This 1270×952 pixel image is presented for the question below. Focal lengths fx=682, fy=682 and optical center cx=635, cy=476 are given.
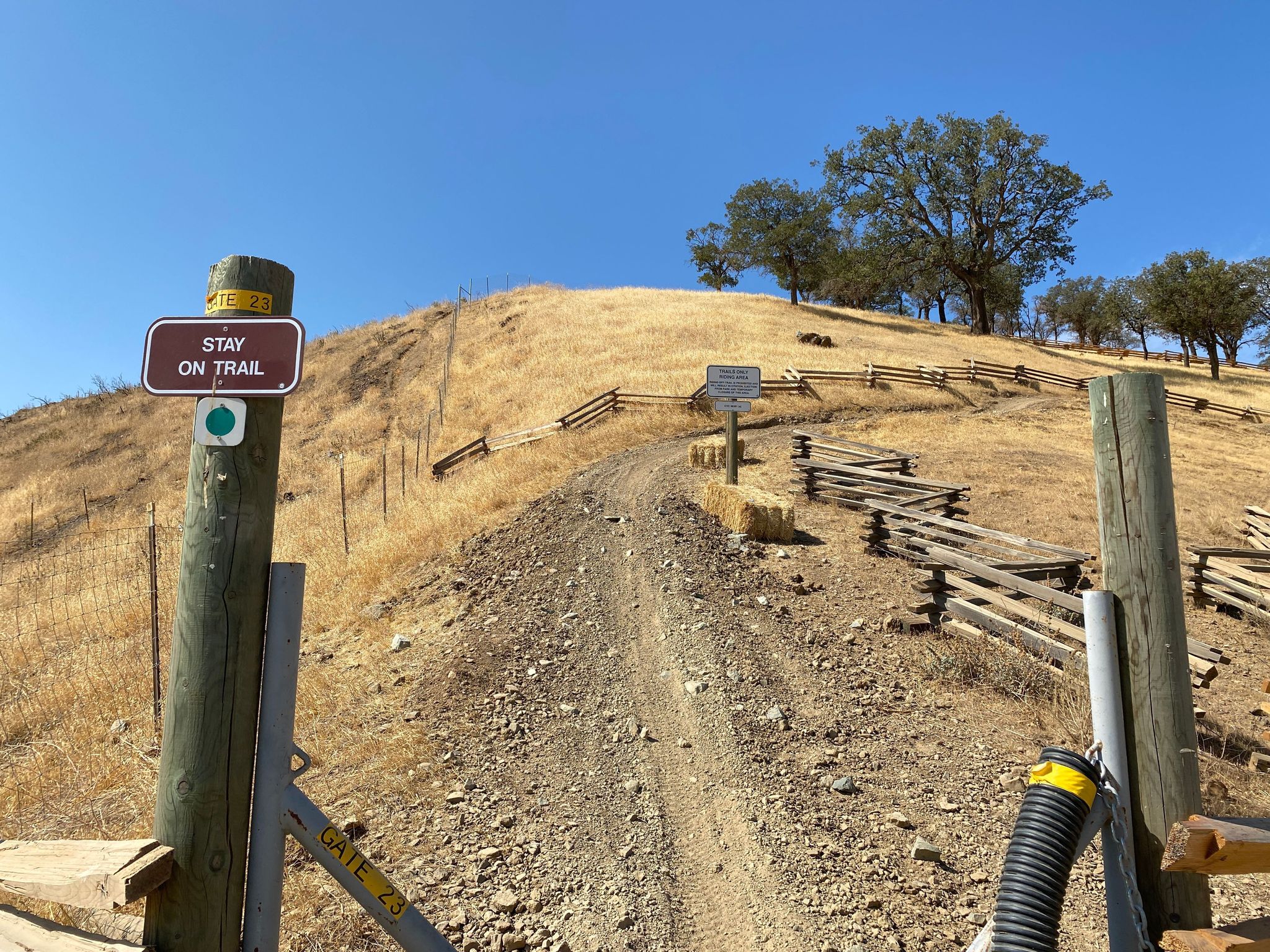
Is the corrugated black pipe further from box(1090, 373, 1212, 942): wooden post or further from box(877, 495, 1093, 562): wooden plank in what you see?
box(877, 495, 1093, 562): wooden plank

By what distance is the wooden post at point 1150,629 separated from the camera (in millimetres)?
2229

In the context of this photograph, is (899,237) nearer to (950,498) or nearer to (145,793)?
(950,498)

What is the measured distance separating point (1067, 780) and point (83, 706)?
8585mm

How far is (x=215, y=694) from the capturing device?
2334mm

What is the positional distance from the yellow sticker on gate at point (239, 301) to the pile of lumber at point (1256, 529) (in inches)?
594

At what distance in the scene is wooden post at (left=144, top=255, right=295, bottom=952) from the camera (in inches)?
88.7

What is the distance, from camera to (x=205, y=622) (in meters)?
2.36

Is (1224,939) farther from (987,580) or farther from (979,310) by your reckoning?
(979,310)

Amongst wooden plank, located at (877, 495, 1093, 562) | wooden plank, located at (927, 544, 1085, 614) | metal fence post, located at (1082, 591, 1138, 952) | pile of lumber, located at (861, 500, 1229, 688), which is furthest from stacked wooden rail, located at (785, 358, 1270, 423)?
metal fence post, located at (1082, 591, 1138, 952)

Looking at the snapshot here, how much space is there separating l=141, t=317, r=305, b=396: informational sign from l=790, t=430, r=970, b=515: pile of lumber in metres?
10.4

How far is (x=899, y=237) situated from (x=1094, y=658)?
148ft

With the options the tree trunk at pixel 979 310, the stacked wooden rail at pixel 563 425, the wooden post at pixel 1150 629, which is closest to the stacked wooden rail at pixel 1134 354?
the tree trunk at pixel 979 310

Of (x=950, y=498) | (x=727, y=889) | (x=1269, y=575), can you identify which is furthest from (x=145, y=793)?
(x=1269, y=575)

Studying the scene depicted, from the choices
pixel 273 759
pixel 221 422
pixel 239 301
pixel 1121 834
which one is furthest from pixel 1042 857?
pixel 239 301
